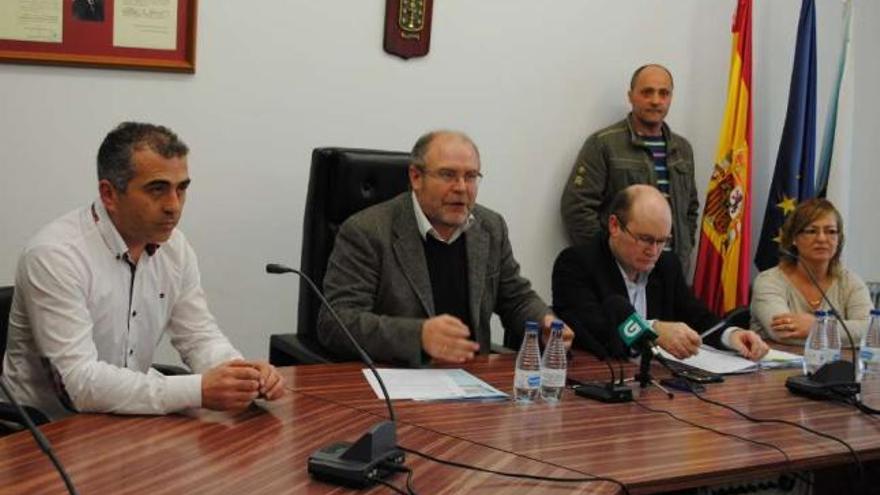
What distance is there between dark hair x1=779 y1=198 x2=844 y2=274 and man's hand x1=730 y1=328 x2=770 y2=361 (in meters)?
0.70

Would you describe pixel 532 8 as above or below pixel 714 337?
above

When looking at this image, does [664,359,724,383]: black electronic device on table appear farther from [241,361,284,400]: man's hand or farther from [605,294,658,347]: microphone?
[241,361,284,400]: man's hand

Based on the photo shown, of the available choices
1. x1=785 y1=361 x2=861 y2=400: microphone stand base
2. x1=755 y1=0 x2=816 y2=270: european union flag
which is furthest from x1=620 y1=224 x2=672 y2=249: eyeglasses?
x1=755 y1=0 x2=816 y2=270: european union flag

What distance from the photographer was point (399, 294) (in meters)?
2.80

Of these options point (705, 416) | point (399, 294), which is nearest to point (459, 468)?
point (705, 416)

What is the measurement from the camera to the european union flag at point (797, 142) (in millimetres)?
4758

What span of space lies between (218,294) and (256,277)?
0.15 metres

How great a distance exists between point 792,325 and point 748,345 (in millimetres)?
394

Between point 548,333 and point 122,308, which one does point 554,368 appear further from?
point 122,308

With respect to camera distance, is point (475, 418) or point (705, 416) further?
point (705, 416)

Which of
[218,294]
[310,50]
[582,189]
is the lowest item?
[218,294]

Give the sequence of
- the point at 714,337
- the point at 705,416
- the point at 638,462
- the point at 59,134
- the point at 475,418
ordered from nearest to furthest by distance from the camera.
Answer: the point at 638,462
the point at 475,418
the point at 705,416
the point at 714,337
the point at 59,134

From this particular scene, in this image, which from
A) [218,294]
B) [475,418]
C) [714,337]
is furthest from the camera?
[218,294]

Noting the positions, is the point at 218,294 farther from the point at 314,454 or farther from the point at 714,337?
the point at 314,454
